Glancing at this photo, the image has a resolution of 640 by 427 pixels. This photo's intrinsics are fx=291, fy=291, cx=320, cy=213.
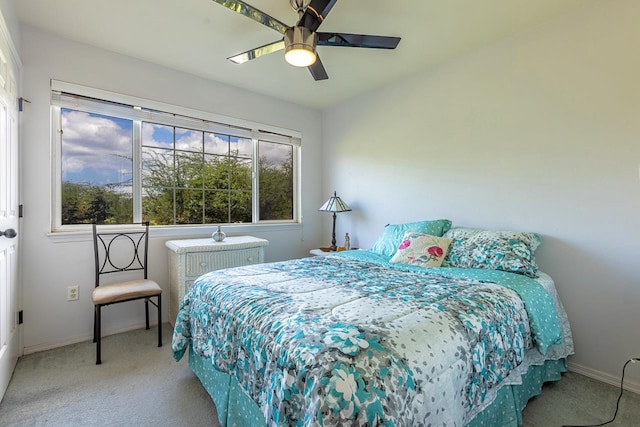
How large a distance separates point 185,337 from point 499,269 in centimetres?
206

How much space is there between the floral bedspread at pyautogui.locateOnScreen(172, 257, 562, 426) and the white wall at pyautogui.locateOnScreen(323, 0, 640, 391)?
24.1 inches

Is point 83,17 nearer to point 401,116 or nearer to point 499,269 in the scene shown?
point 401,116

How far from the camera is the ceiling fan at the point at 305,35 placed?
1.62m

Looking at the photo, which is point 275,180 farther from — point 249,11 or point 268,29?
point 249,11

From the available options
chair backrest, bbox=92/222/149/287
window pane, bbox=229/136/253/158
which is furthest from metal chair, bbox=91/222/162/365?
window pane, bbox=229/136/253/158

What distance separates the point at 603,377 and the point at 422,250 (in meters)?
1.41

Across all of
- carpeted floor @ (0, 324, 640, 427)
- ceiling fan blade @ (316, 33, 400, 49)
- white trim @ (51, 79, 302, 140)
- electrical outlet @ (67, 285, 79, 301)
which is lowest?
carpeted floor @ (0, 324, 640, 427)

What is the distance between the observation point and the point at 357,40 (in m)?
1.88

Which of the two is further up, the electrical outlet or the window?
the window

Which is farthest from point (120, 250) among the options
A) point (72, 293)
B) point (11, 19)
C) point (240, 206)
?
point (11, 19)

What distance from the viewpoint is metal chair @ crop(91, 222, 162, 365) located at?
2.25m

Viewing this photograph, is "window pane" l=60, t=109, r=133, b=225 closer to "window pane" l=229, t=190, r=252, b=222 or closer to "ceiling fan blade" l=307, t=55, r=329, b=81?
"window pane" l=229, t=190, r=252, b=222

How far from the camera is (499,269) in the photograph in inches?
76.1

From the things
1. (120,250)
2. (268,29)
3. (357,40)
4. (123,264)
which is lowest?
(123,264)
